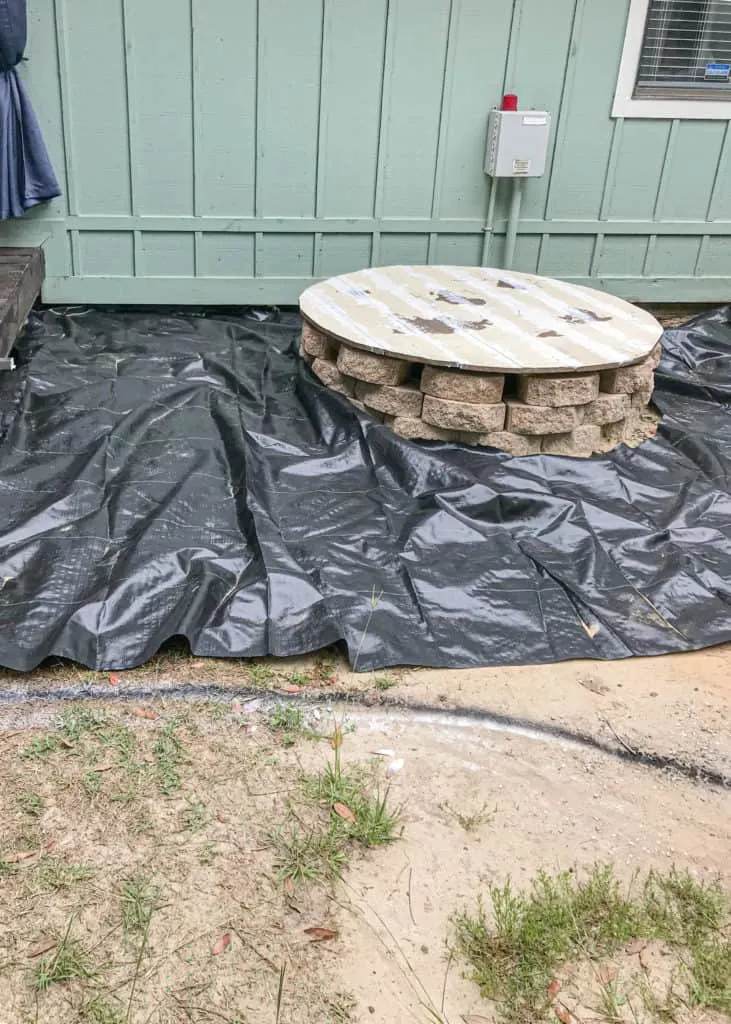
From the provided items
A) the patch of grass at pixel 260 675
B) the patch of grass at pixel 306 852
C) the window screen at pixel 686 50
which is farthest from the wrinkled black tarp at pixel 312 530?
the window screen at pixel 686 50

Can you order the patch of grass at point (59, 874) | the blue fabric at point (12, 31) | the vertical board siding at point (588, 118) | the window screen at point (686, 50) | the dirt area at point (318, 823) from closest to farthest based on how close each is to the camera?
1. the dirt area at point (318, 823)
2. the patch of grass at point (59, 874)
3. the blue fabric at point (12, 31)
4. the vertical board siding at point (588, 118)
5. the window screen at point (686, 50)

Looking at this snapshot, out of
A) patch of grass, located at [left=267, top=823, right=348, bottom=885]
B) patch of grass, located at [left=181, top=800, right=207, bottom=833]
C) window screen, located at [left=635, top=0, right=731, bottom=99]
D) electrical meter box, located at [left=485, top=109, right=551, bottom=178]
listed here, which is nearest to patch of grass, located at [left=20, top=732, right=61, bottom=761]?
patch of grass, located at [left=181, top=800, right=207, bottom=833]

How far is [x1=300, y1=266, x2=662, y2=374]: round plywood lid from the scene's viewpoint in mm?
3951

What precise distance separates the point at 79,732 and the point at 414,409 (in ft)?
7.01

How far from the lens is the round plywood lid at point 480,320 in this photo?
395cm

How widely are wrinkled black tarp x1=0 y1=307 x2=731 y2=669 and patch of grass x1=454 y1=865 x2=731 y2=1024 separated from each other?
2.77ft

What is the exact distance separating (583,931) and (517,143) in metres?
4.48

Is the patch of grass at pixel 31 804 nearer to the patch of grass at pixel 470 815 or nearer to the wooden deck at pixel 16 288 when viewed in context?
the patch of grass at pixel 470 815

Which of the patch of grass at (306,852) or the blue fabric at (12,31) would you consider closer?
the patch of grass at (306,852)

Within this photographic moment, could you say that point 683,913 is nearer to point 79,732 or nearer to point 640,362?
point 79,732

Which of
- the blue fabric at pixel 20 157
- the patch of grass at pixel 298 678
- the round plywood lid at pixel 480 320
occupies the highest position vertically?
the blue fabric at pixel 20 157

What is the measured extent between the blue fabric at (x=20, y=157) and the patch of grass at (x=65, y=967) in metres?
4.16

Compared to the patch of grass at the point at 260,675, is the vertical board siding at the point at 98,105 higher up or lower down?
higher up

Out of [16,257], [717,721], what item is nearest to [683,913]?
[717,721]
